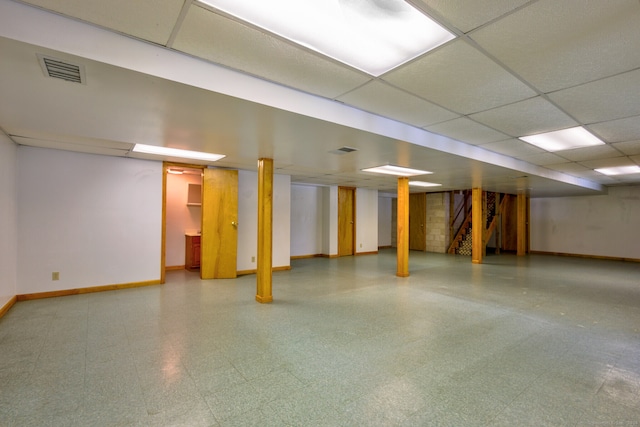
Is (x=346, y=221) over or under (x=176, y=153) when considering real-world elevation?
under

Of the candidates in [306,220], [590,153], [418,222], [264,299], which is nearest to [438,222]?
[418,222]

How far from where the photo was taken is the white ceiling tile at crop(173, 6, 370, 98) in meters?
1.69

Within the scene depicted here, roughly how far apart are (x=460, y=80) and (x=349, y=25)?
107 centimetres

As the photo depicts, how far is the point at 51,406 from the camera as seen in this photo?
196 cm

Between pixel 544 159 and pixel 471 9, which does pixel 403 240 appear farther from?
pixel 471 9

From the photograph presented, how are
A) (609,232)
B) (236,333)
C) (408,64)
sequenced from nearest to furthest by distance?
(408,64)
(236,333)
(609,232)

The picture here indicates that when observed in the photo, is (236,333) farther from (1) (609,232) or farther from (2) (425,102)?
(1) (609,232)

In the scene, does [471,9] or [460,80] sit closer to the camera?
[471,9]

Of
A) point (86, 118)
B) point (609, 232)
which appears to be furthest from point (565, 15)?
point (609, 232)

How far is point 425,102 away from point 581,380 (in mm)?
2561

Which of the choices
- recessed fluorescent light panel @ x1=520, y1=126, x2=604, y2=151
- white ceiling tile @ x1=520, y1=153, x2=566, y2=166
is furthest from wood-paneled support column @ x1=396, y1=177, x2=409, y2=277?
recessed fluorescent light panel @ x1=520, y1=126, x2=604, y2=151

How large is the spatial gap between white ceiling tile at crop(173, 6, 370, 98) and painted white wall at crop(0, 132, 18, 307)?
3436 mm

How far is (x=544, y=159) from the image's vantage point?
5.14 meters

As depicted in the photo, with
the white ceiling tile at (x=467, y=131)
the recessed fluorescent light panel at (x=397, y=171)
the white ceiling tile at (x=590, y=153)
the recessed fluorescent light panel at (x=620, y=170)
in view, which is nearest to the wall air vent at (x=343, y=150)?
the white ceiling tile at (x=467, y=131)
